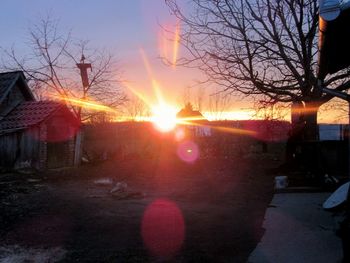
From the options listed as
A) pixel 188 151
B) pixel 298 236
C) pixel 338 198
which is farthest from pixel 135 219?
pixel 188 151

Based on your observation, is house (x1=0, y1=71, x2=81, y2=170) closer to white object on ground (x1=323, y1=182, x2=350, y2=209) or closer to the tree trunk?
the tree trunk

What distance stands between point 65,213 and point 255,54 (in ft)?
30.6

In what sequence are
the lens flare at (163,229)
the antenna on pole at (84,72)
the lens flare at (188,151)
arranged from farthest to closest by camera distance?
the antenna on pole at (84,72)
the lens flare at (188,151)
the lens flare at (163,229)

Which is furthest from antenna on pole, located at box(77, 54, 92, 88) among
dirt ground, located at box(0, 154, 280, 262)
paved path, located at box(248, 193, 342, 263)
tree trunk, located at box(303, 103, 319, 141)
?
paved path, located at box(248, 193, 342, 263)

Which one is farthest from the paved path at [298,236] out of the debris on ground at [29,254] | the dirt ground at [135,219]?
the debris on ground at [29,254]

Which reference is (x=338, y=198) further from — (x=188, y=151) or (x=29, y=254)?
(x=188, y=151)

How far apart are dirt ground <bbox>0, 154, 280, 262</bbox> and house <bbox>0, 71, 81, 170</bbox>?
435 centimetres

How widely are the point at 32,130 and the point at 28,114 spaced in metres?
1.31

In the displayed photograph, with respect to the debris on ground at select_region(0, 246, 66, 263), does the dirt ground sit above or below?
above

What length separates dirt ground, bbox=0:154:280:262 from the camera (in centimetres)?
659

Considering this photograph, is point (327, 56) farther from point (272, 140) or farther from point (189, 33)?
point (272, 140)

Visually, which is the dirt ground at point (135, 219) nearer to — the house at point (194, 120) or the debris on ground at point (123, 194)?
the debris on ground at point (123, 194)

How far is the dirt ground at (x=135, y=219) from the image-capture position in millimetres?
6590

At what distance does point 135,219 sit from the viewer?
9.08 meters
